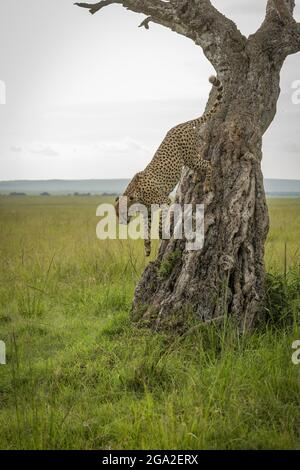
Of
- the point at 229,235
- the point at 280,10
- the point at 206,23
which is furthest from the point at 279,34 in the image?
the point at 229,235

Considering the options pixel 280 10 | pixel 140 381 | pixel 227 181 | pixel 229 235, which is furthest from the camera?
pixel 280 10

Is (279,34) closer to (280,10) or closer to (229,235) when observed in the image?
(280,10)

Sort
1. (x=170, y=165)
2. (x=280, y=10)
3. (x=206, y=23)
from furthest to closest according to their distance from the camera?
(x=170, y=165), (x=280, y=10), (x=206, y=23)

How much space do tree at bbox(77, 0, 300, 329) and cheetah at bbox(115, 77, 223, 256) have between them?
9 cm

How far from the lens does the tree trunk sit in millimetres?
4590

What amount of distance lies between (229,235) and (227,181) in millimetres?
496

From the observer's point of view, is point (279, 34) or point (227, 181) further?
point (279, 34)

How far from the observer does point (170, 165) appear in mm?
5453

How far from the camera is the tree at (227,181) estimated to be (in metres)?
4.61

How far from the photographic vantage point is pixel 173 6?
5.09m

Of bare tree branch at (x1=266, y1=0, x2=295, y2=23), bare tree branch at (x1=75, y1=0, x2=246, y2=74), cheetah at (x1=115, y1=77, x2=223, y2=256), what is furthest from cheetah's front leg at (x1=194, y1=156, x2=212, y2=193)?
bare tree branch at (x1=266, y1=0, x2=295, y2=23)
